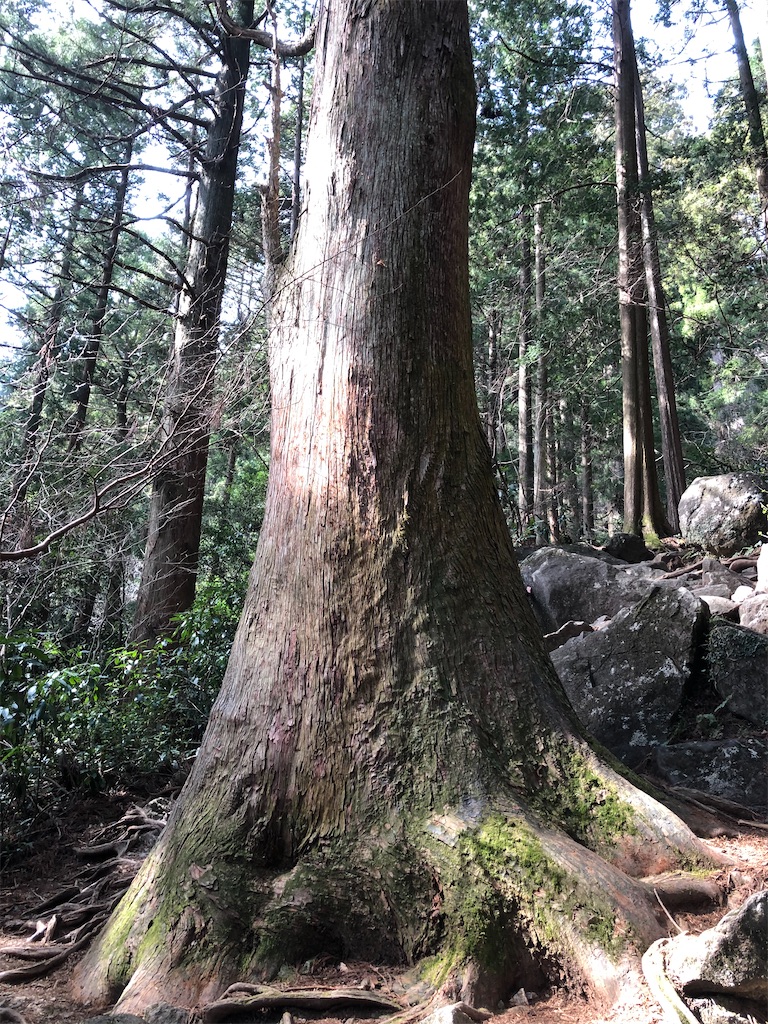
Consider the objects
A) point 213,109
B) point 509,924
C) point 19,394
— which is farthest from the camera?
point 213,109

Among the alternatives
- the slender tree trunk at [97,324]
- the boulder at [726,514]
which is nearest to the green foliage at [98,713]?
the slender tree trunk at [97,324]

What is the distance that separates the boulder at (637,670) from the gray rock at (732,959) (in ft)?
7.29

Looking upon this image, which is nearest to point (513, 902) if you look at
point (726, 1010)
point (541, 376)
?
point (726, 1010)

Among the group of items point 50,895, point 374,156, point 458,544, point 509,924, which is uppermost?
point 374,156

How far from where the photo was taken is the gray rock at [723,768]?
357cm

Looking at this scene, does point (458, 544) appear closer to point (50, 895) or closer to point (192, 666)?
point (50, 895)

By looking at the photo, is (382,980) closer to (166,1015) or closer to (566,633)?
(166,1015)

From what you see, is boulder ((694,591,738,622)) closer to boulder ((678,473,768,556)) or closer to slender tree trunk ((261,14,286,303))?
boulder ((678,473,768,556))

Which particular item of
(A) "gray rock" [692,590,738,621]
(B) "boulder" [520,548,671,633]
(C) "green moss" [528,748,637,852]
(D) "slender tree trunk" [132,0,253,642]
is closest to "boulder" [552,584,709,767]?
(A) "gray rock" [692,590,738,621]

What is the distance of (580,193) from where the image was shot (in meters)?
14.9

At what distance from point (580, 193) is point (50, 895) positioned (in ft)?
50.6

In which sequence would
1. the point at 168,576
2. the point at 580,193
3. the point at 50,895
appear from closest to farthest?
the point at 50,895 < the point at 168,576 < the point at 580,193

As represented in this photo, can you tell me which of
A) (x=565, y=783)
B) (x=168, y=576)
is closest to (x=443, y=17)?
(x=565, y=783)

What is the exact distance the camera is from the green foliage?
→ 432 cm
